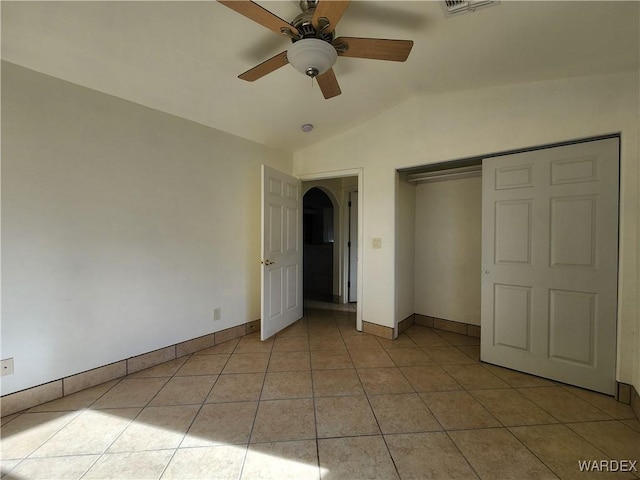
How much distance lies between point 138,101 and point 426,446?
3303mm

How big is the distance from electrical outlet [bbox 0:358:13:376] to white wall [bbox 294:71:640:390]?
3.00 m

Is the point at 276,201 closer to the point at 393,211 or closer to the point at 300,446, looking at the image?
the point at 393,211

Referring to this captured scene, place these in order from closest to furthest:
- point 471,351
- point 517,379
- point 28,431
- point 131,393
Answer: point 28,431 → point 131,393 → point 517,379 → point 471,351

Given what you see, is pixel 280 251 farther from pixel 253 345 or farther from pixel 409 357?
pixel 409 357

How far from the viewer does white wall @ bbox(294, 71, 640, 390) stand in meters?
1.87

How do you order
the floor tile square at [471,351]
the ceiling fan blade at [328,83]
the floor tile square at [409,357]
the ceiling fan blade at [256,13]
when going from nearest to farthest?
the ceiling fan blade at [256,13], the ceiling fan blade at [328,83], the floor tile square at [409,357], the floor tile square at [471,351]

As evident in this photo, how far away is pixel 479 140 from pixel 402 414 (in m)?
2.38

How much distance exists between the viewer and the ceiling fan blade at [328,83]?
1.79 meters

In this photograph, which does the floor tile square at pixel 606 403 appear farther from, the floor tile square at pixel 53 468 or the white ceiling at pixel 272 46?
the floor tile square at pixel 53 468

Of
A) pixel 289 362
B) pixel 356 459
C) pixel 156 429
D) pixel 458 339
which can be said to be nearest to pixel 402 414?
pixel 356 459

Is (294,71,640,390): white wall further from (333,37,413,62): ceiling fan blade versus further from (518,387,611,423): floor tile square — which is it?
(333,37,413,62): ceiling fan blade

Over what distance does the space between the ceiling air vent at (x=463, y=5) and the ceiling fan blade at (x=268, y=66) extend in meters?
0.98

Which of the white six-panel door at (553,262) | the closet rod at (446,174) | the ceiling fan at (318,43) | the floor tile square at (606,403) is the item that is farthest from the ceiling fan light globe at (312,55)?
the floor tile square at (606,403)

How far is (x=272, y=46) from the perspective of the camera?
190 centimetres
